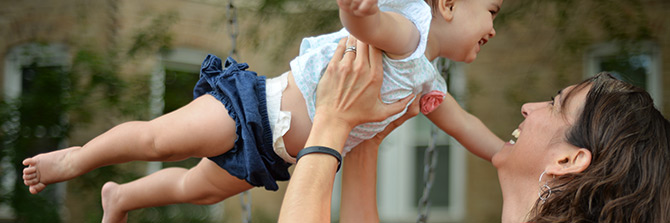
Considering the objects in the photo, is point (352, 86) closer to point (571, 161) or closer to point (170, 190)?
point (571, 161)

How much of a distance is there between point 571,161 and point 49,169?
119 cm

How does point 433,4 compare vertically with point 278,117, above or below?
above

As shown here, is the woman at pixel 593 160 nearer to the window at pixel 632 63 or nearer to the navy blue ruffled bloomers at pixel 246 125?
the navy blue ruffled bloomers at pixel 246 125

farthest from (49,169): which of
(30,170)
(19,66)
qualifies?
(19,66)

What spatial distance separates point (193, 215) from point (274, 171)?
254 centimetres

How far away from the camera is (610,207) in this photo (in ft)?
4.36

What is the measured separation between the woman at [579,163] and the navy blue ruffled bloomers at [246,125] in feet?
0.48

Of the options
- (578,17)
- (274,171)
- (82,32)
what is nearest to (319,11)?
(578,17)

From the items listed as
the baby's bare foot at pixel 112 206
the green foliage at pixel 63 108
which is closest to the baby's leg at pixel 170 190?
the baby's bare foot at pixel 112 206

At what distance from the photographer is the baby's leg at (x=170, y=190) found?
172 cm

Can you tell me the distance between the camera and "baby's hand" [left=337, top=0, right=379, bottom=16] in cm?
120

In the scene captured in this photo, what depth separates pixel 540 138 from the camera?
1500 millimetres

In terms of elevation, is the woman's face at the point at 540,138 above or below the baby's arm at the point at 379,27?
below

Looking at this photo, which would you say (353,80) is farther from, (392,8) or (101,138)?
(101,138)
